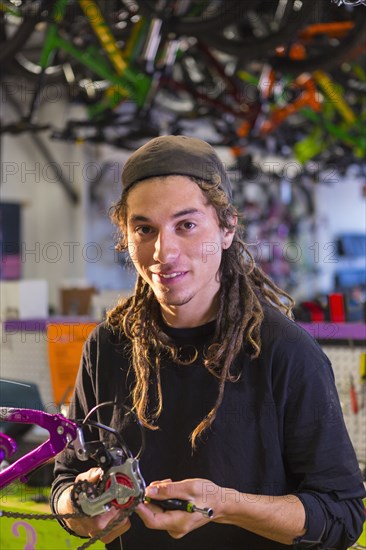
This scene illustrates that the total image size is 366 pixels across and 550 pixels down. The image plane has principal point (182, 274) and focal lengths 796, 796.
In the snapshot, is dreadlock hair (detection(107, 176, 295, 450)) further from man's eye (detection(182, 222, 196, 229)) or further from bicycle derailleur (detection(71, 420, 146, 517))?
bicycle derailleur (detection(71, 420, 146, 517))

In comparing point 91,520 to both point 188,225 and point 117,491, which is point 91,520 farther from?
point 188,225

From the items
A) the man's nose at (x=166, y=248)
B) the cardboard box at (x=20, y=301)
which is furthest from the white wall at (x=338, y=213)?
the man's nose at (x=166, y=248)

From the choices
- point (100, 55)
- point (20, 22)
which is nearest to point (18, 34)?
point (20, 22)

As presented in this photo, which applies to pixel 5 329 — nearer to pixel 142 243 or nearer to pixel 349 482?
pixel 142 243

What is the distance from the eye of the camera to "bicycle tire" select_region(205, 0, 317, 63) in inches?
139

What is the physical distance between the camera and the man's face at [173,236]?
51.8 inches

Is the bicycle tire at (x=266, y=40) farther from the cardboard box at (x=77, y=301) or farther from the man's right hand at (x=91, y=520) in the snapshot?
the man's right hand at (x=91, y=520)

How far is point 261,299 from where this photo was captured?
1.47 meters

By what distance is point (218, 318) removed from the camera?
55.5 inches

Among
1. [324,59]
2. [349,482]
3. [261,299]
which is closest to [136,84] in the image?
[324,59]

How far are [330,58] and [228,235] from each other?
10.5 ft

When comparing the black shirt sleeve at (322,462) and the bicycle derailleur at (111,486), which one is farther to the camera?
the black shirt sleeve at (322,462)

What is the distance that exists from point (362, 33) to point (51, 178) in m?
6.81

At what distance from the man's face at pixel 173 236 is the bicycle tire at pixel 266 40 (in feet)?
7.76
